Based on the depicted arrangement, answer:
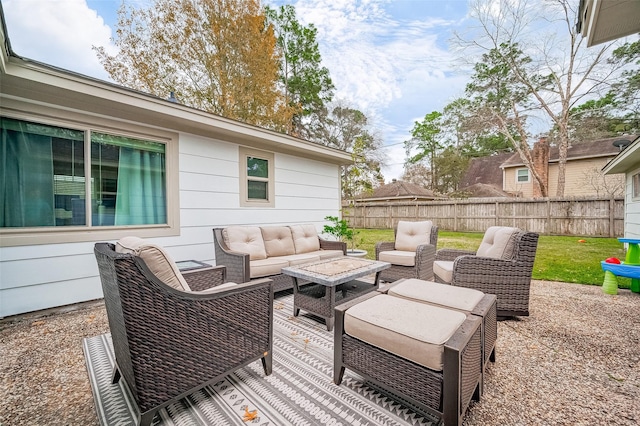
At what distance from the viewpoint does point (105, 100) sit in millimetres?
3193

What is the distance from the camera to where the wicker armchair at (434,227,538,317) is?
9.26 ft

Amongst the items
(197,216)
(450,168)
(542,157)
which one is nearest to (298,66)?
(197,216)

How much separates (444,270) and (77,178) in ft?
15.8

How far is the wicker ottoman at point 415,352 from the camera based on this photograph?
1319mm

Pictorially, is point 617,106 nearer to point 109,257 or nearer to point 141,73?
point 109,257

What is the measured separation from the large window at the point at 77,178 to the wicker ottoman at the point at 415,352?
11.7ft

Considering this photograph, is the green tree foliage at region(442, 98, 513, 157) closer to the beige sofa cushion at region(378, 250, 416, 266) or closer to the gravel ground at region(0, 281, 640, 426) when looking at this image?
the beige sofa cushion at region(378, 250, 416, 266)

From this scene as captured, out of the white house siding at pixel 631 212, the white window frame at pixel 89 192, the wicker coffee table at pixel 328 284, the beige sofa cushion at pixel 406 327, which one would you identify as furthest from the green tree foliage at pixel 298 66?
the white house siding at pixel 631 212

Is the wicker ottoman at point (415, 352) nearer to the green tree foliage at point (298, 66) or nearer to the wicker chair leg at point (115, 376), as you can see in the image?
the wicker chair leg at point (115, 376)

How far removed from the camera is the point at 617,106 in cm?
1175

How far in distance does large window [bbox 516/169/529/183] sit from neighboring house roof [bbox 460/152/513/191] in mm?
1838

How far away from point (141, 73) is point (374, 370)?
10.9m

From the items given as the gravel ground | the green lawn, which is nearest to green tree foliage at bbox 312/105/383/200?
the green lawn

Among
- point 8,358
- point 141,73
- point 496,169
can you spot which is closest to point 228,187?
point 8,358
